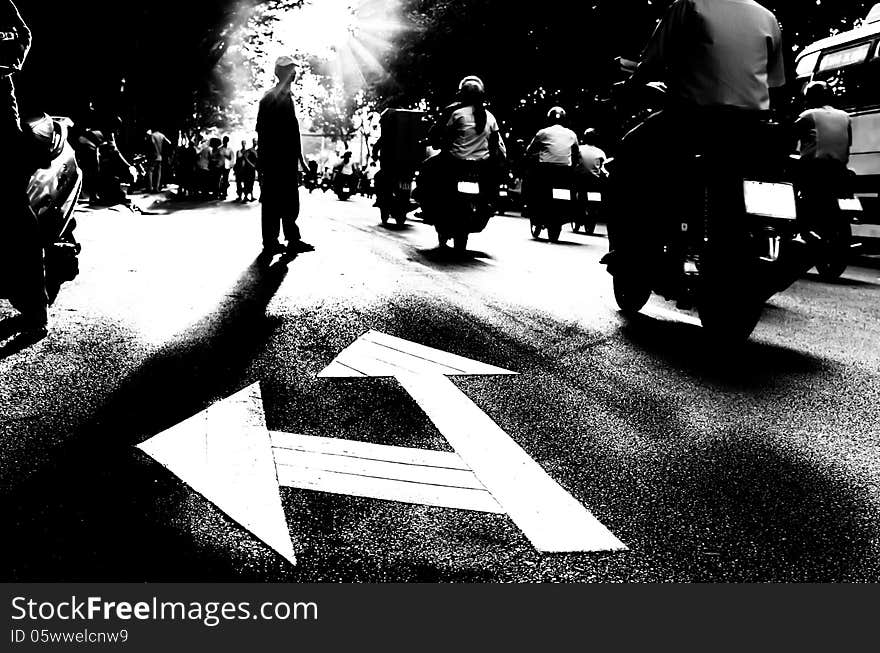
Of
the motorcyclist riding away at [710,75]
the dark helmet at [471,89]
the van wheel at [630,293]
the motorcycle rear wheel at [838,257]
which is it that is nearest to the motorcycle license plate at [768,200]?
the motorcyclist riding away at [710,75]

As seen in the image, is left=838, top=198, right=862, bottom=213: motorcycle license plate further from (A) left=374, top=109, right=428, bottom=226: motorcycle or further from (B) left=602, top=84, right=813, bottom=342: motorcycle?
(A) left=374, top=109, right=428, bottom=226: motorcycle

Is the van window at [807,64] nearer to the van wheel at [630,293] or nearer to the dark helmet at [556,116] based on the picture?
the dark helmet at [556,116]

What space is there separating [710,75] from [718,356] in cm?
152

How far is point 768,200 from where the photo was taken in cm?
448

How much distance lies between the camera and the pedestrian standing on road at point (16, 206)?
406 centimetres

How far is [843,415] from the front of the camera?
3529 millimetres

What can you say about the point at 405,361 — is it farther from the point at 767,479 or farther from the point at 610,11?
the point at 610,11

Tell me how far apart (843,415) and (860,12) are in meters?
21.1

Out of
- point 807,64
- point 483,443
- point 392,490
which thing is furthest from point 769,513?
point 807,64

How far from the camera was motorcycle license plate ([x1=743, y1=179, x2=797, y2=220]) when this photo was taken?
14.6ft

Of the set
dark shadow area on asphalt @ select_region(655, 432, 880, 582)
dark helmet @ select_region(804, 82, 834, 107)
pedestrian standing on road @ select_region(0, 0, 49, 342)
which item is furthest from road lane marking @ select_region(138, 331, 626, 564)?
dark helmet @ select_region(804, 82, 834, 107)

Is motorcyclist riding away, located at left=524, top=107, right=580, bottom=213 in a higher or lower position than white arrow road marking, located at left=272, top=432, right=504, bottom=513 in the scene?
higher

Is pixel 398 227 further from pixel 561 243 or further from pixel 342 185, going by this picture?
pixel 342 185

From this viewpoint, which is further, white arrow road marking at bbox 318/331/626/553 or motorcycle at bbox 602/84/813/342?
motorcycle at bbox 602/84/813/342
